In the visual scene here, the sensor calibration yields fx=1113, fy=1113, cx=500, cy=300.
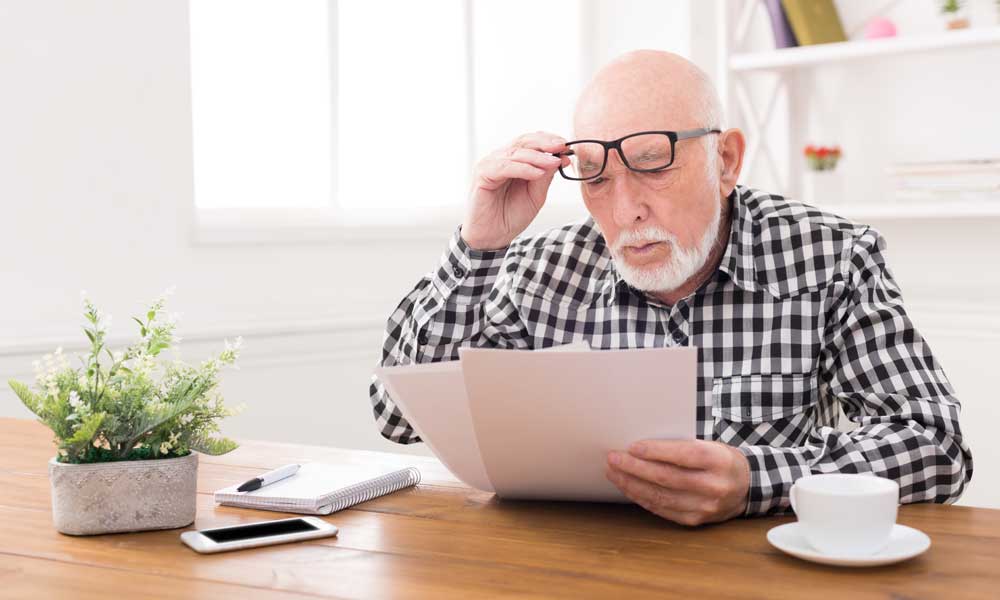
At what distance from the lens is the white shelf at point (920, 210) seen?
282cm

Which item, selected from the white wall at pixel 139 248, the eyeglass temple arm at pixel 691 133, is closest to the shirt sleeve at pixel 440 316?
the eyeglass temple arm at pixel 691 133

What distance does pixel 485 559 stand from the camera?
1124 millimetres

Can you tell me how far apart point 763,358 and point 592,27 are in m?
2.26

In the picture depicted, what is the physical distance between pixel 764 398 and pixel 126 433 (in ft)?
3.06

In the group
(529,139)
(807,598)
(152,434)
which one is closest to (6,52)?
(529,139)

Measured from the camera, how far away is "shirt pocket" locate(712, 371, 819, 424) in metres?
1.67

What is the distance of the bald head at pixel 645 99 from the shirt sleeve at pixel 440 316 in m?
0.26

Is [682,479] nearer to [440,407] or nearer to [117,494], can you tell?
[440,407]

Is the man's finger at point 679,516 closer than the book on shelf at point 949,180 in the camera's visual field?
Yes

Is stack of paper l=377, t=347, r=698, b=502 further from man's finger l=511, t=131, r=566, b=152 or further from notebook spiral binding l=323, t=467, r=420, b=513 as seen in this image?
man's finger l=511, t=131, r=566, b=152

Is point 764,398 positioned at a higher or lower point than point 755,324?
lower

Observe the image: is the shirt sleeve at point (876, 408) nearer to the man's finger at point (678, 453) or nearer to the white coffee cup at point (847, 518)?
the man's finger at point (678, 453)

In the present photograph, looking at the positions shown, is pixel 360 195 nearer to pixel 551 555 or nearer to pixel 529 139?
pixel 529 139

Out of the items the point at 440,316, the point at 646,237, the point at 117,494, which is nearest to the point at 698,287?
the point at 646,237
